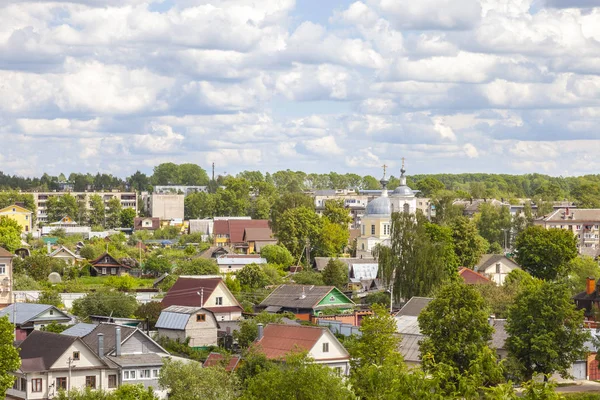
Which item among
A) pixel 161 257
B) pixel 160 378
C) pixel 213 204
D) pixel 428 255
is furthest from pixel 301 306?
pixel 213 204

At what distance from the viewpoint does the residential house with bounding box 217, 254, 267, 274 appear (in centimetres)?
8186

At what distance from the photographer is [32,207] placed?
144375mm

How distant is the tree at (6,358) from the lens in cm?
3522

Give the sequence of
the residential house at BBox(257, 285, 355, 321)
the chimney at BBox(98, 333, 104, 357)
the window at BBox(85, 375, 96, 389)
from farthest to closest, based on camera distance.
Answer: the residential house at BBox(257, 285, 355, 321), the chimney at BBox(98, 333, 104, 357), the window at BBox(85, 375, 96, 389)

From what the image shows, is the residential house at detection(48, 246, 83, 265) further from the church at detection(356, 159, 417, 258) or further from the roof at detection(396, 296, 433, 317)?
the roof at detection(396, 296, 433, 317)

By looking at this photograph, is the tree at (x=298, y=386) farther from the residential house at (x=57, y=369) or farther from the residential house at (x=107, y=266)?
the residential house at (x=107, y=266)

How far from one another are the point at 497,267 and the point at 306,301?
73.5ft

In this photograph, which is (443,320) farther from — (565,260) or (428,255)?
(565,260)

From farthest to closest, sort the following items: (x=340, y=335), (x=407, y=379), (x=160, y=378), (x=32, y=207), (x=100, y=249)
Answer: (x=32, y=207) → (x=100, y=249) → (x=340, y=335) → (x=160, y=378) → (x=407, y=379)

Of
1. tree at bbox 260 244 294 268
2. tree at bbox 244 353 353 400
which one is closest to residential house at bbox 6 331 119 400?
tree at bbox 244 353 353 400

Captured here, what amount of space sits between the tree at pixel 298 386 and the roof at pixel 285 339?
8.05m

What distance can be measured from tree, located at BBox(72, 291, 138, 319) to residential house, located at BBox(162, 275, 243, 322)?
1.78 meters

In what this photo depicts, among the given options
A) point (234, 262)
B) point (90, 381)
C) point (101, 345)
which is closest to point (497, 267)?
point (234, 262)

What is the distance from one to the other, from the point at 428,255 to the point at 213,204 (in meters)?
85.6
